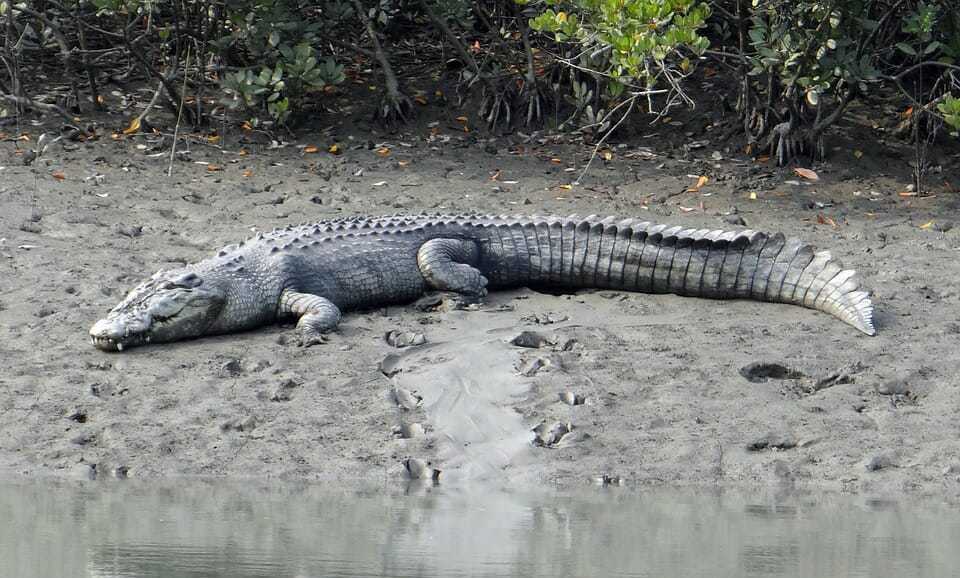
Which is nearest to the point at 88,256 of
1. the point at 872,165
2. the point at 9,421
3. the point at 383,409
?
the point at 9,421

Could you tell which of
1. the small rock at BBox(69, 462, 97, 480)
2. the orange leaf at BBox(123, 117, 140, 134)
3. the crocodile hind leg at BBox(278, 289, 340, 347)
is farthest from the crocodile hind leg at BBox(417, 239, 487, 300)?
the orange leaf at BBox(123, 117, 140, 134)

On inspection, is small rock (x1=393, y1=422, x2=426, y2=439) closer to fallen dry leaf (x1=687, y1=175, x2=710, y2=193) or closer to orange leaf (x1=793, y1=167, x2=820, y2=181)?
fallen dry leaf (x1=687, y1=175, x2=710, y2=193)

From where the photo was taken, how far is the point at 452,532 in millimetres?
4828

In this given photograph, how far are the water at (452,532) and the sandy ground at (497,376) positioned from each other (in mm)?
327

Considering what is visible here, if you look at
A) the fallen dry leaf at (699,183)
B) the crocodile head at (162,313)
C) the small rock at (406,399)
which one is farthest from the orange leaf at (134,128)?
the small rock at (406,399)

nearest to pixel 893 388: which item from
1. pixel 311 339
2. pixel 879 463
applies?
pixel 879 463

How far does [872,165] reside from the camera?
10578mm

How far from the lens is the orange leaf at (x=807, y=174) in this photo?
10278mm

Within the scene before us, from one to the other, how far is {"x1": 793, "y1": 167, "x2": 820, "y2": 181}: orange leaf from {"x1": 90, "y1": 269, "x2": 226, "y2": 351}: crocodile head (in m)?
4.83

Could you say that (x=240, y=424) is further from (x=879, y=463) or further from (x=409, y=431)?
(x=879, y=463)

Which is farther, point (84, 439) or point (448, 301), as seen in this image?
point (448, 301)

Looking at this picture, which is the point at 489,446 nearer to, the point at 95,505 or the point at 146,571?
the point at 95,505

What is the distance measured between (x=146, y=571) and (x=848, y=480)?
2.91 metres

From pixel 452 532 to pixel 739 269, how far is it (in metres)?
3.35
